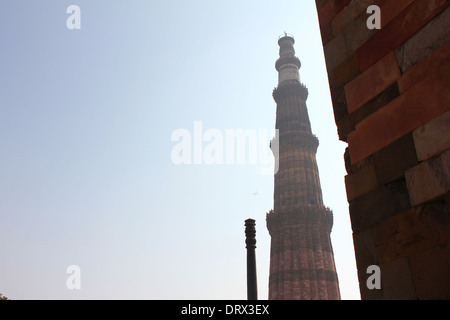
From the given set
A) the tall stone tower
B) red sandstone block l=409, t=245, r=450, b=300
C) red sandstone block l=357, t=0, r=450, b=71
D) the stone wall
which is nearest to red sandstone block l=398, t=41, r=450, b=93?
the stone wall

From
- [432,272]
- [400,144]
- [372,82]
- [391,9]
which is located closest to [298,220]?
[372,82]

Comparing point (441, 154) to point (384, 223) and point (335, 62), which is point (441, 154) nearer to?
point (384, 223)

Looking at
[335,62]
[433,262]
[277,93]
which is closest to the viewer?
[433,262]

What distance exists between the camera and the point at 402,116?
2.64 m

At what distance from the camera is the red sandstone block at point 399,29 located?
2.62 m

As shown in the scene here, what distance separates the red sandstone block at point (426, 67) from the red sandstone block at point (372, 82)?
0.10 m

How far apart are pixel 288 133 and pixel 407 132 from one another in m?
27.3

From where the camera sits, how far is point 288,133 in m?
29.5

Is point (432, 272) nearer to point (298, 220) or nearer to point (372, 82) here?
point (372, 82)

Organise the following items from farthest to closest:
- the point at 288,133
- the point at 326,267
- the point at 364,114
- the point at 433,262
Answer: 1. the point at 288,133
2. the point at 326,267
3. the point at 364,114
4. the point at 433,262

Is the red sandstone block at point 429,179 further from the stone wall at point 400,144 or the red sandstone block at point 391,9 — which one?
the red sandstone block at point 391,9

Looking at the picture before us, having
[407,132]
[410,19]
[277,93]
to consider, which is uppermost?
[277,93]

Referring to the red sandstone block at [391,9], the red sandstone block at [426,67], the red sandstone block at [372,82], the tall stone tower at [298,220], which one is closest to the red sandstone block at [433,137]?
the red sandstone block at [426,67]
